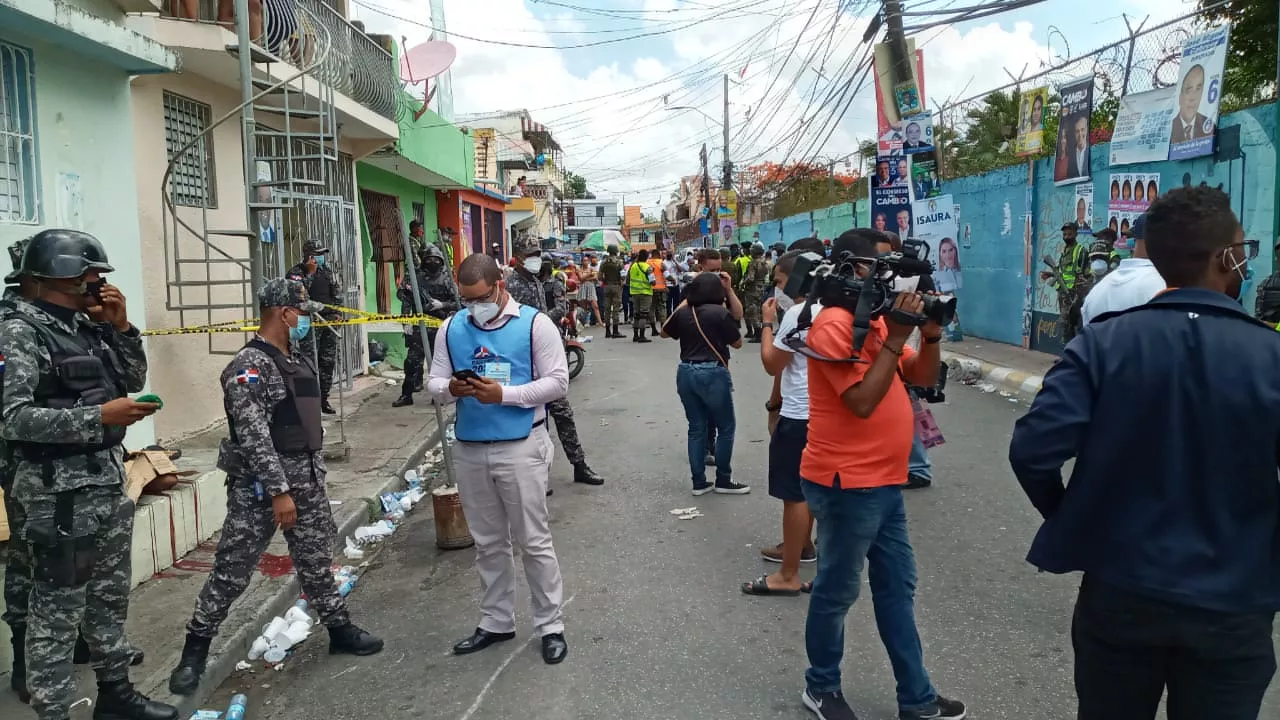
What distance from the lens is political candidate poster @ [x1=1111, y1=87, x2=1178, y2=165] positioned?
1046cm

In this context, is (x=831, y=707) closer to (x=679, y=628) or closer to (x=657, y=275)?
A: (x=679, y=628)

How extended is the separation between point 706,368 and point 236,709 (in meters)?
3.97

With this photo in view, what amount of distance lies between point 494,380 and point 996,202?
12655 mm

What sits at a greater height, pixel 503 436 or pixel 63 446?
pixel 63 446

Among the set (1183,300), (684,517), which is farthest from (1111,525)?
(684,517)

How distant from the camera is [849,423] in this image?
3.33m

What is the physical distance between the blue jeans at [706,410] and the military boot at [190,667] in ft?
12.1

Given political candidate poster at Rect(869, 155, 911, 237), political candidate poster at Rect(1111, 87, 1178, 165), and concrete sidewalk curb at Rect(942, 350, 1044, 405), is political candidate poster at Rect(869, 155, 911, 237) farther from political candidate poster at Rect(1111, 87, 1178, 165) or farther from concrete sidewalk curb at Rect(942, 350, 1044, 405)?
political candidate poster at Rect(1111, 87, 1178, 165)

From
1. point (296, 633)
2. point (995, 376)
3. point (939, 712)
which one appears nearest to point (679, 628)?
point (939, 712)

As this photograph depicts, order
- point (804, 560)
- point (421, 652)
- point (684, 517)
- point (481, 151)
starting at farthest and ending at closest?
point (481, 151) → point (684, 517) → point (804, 560) → point (421, 652)

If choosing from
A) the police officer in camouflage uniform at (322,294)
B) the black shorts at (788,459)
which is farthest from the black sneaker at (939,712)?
the police officer in camouflage uniform at (322,294)

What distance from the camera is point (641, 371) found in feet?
46.0

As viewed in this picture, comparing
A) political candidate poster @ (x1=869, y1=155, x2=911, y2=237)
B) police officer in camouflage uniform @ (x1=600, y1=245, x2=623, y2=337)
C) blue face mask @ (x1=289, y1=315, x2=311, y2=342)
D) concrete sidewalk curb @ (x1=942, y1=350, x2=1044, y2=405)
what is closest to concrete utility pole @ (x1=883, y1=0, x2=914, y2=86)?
political candidate poster @ (x1=869, y1=155, x2=911, y2=237)

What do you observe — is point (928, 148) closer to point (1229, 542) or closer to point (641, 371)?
point (641, 371)
